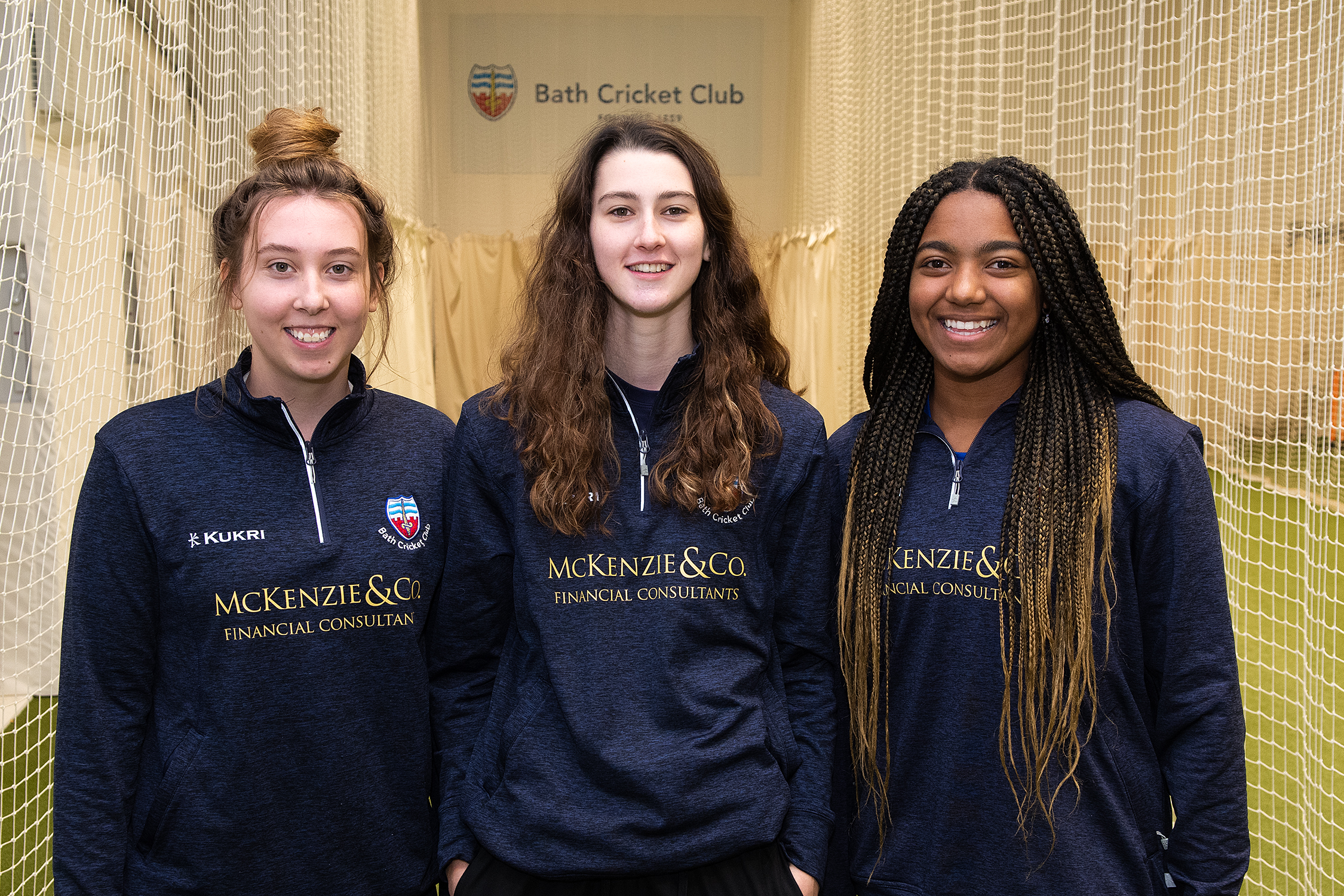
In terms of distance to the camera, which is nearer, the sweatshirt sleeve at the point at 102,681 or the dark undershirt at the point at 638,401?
the sweatshirt sleeve at the point at 102,681

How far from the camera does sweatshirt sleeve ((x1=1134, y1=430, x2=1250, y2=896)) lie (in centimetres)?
123

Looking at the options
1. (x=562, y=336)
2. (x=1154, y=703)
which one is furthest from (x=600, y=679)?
(x=1154, y=703)

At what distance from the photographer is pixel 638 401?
1.39 metres

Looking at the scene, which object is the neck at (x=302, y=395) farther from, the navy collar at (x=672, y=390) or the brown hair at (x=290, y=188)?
the navy collar at (x=672, y=390)

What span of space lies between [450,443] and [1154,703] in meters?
1.08

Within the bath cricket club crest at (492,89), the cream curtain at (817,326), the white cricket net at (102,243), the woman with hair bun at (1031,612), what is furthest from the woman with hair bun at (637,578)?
the bath cricket club crest at (492,89)

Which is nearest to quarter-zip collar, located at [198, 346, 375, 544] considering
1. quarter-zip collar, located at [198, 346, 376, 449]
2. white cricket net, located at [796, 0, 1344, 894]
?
quarter-zip collar, located at [198, 346, 376, 449]

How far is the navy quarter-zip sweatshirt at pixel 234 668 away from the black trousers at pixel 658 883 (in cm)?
15

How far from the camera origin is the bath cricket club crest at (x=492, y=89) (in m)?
8.08

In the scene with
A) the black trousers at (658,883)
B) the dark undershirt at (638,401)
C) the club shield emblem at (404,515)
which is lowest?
the black trousers at (658,883)

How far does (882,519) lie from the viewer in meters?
1.37

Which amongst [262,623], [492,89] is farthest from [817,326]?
[262,623]

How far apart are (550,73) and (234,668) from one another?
7691 mm

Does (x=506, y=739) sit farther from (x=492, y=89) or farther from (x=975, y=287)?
(x=492, y=89)
